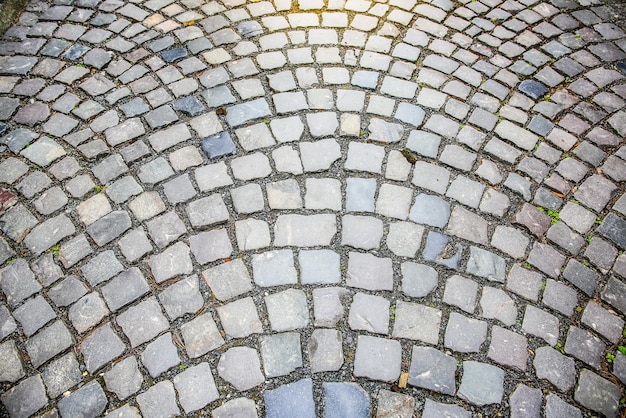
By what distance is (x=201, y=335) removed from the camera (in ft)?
7.48

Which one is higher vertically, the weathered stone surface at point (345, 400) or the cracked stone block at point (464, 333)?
the cracked stone block at point (464, 333)

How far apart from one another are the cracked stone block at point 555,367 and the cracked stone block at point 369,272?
83 cm

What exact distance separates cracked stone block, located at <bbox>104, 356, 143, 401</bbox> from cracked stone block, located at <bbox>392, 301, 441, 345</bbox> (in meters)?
1.33

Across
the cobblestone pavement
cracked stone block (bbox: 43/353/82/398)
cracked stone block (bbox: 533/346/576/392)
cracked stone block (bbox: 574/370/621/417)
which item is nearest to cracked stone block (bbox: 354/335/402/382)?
the cobblestone pavement

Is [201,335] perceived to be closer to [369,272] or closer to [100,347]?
[100,347]

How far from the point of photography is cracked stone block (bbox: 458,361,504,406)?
2.12 m

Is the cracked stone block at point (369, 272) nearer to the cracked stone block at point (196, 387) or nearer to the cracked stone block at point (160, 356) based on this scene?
the cracked stone block at point (196, 387)

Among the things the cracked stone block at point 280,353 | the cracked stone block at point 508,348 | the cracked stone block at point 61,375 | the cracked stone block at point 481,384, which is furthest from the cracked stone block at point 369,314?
the cracked stone block at point 61,375

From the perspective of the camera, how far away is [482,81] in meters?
3.43

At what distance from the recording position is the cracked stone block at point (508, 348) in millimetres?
2227

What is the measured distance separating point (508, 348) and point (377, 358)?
69 centimetres

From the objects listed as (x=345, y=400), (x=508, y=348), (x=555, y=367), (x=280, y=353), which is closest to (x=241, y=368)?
(x=280, y=353)

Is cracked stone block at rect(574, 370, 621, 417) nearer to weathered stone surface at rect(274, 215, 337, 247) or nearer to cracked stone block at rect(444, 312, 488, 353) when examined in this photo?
cracked stone block at rect(444, 312, 488, 353)

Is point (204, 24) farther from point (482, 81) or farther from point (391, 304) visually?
point (391, 304)
